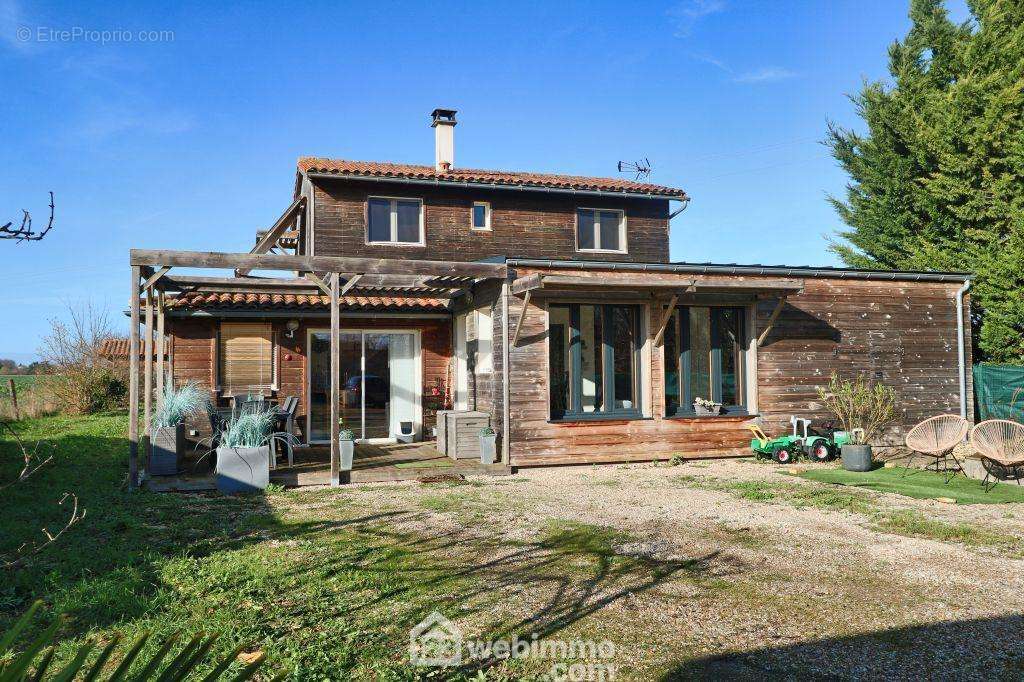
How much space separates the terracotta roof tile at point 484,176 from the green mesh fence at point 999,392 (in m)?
7.45

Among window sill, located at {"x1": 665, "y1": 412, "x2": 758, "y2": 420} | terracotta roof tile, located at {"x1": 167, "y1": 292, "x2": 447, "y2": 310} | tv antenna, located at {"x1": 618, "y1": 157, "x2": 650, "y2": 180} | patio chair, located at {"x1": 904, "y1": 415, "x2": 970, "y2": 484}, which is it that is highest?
tv antenna, located at {"x1": 618, "y1": 157, "x2": 650, "y2": 180}

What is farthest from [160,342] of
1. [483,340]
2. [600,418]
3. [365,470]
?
[600,418]

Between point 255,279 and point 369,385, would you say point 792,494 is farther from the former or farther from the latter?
point 255,279

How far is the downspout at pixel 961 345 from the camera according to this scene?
1220 cm

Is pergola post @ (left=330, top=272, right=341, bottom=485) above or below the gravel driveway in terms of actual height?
above

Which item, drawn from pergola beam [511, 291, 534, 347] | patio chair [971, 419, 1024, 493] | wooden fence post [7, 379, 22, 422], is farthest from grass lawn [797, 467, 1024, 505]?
wooden fence post [7, 379, 22, 422]

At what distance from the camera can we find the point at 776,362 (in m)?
11.6

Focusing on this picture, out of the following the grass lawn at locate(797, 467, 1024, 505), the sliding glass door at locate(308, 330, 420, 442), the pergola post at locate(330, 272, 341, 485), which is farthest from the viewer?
the sliding glass door at locate(308, 330, 420, 442)

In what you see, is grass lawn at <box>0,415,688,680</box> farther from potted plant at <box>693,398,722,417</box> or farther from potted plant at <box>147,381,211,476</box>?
potted plant at <box>693,398,722,417</box>

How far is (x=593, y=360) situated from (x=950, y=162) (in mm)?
10459

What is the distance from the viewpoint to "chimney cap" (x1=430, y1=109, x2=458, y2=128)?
17.2 meters

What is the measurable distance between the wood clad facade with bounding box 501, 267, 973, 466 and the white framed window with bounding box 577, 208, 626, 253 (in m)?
5.78

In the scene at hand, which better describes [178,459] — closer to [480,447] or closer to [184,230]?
[480,447]

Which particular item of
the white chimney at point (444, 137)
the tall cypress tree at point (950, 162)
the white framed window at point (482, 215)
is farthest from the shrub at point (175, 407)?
the tall cypress tree at point (950, 162)
